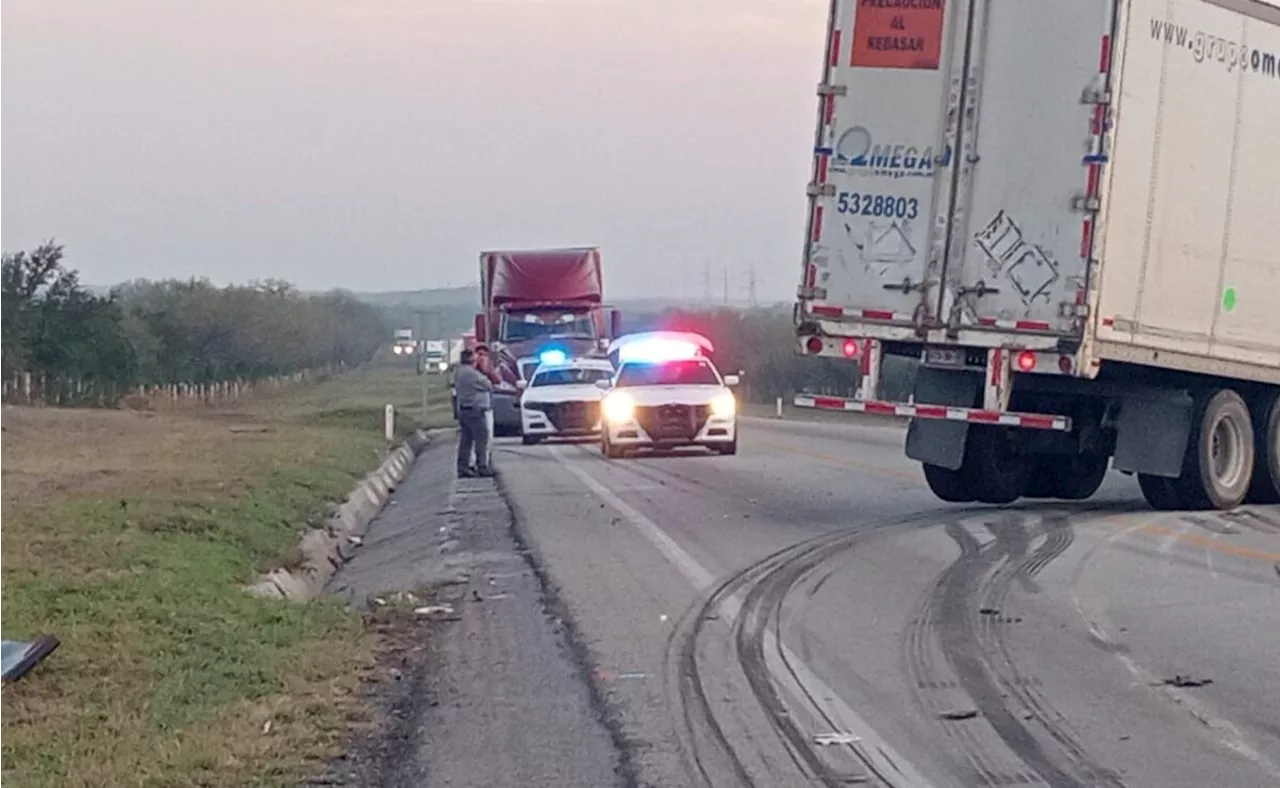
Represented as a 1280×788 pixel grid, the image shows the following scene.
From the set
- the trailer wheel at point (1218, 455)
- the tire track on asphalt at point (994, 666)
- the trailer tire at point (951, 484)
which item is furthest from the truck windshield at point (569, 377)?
the tire track on asphalt at point (994, 666)

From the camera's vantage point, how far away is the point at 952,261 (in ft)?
53.2

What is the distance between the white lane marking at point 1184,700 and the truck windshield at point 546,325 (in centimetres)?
2979

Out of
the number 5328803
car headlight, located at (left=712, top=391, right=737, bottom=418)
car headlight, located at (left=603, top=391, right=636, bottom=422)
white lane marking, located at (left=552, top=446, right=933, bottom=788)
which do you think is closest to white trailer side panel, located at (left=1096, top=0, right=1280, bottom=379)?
the number 5328803

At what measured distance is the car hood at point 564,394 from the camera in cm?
3288

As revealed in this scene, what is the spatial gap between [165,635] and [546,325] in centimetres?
3174

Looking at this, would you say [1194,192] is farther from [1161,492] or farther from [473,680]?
[473,680]

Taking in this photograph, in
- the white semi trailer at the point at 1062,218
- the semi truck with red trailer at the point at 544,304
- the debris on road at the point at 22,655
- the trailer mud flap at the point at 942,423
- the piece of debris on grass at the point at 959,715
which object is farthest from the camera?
the semi truck with red trailer at the point at 544,304

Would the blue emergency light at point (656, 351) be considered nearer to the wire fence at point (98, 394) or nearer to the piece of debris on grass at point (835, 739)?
the wire fence at point (98, 394)

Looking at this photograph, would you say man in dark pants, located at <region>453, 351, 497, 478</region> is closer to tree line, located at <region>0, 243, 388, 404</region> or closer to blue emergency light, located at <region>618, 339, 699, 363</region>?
blue emergency light, located at <region>618, 339, 699, 363</region>

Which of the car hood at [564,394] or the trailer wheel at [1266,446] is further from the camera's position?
the car hood at [564,394]

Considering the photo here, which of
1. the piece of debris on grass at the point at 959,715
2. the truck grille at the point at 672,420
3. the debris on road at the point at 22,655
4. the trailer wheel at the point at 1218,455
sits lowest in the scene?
the truck grille at the point at 672,420

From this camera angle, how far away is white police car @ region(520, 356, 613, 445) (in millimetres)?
32906

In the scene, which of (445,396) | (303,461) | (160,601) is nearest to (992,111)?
(160,601)

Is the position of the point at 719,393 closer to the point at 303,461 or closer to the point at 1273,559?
the point at 303,461
